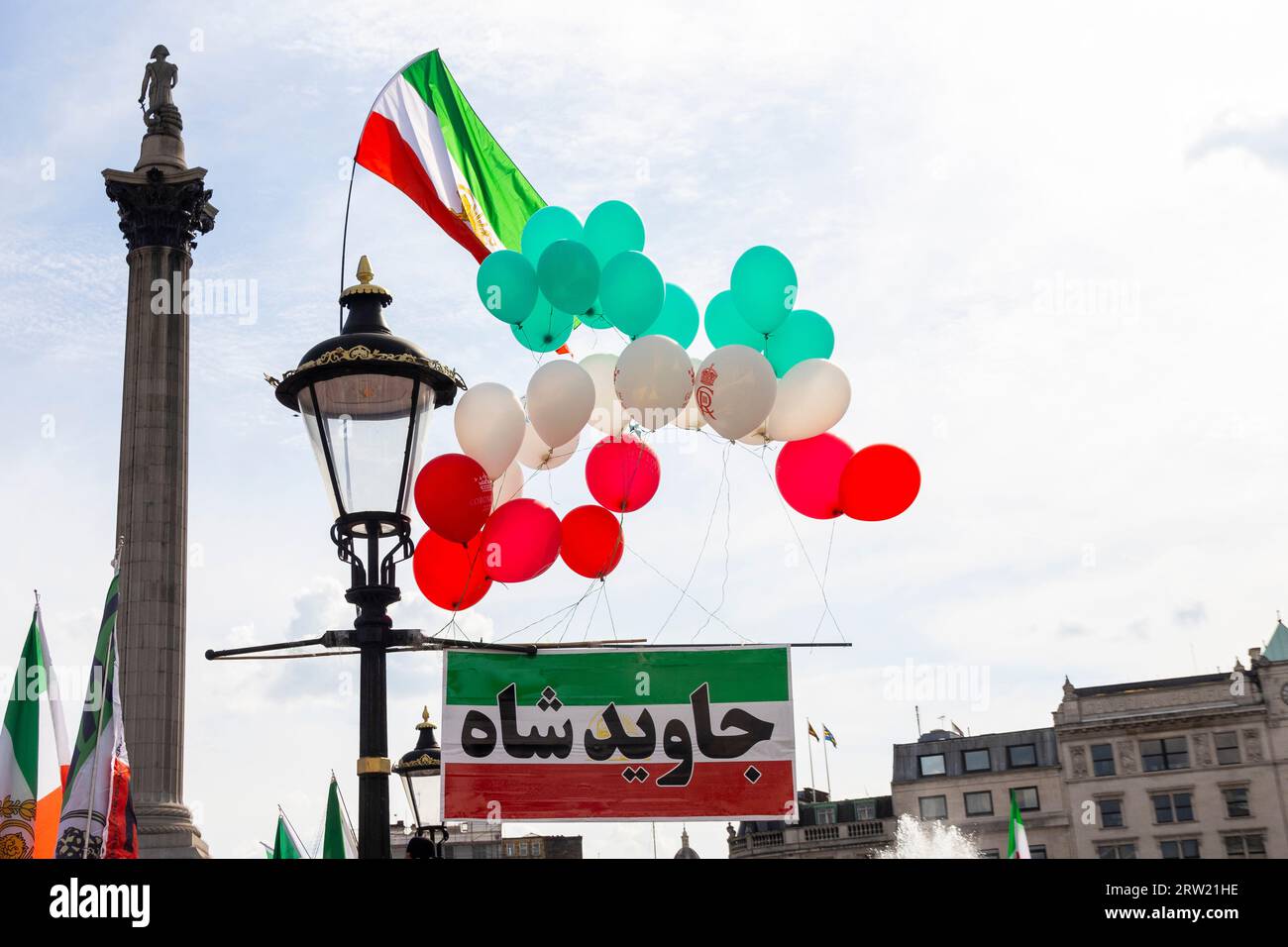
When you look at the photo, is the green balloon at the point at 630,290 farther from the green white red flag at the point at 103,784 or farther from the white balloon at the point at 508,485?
the green white red flag at the point at 103,784

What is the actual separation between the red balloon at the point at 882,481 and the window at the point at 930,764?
247ft

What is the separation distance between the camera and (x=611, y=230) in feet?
35.2

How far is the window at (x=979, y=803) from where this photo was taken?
262 feet

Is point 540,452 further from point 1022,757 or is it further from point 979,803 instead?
point 1022,757

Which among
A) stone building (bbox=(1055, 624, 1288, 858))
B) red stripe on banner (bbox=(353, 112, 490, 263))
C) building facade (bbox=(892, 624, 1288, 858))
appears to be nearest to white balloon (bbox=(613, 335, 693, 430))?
red stripe on banner (bbox=(353, 112, 490, 263))

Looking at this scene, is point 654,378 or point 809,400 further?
point 809,400

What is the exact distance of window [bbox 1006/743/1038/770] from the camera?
8038cm

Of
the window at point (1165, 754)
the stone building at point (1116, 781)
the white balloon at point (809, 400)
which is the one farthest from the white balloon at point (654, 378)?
the window at point (1165, 754)

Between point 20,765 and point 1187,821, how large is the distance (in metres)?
69.7

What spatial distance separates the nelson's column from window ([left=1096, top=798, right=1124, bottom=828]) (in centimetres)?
5505

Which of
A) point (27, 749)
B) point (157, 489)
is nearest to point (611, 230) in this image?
point (27, 749)

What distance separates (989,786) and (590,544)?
74.8m
